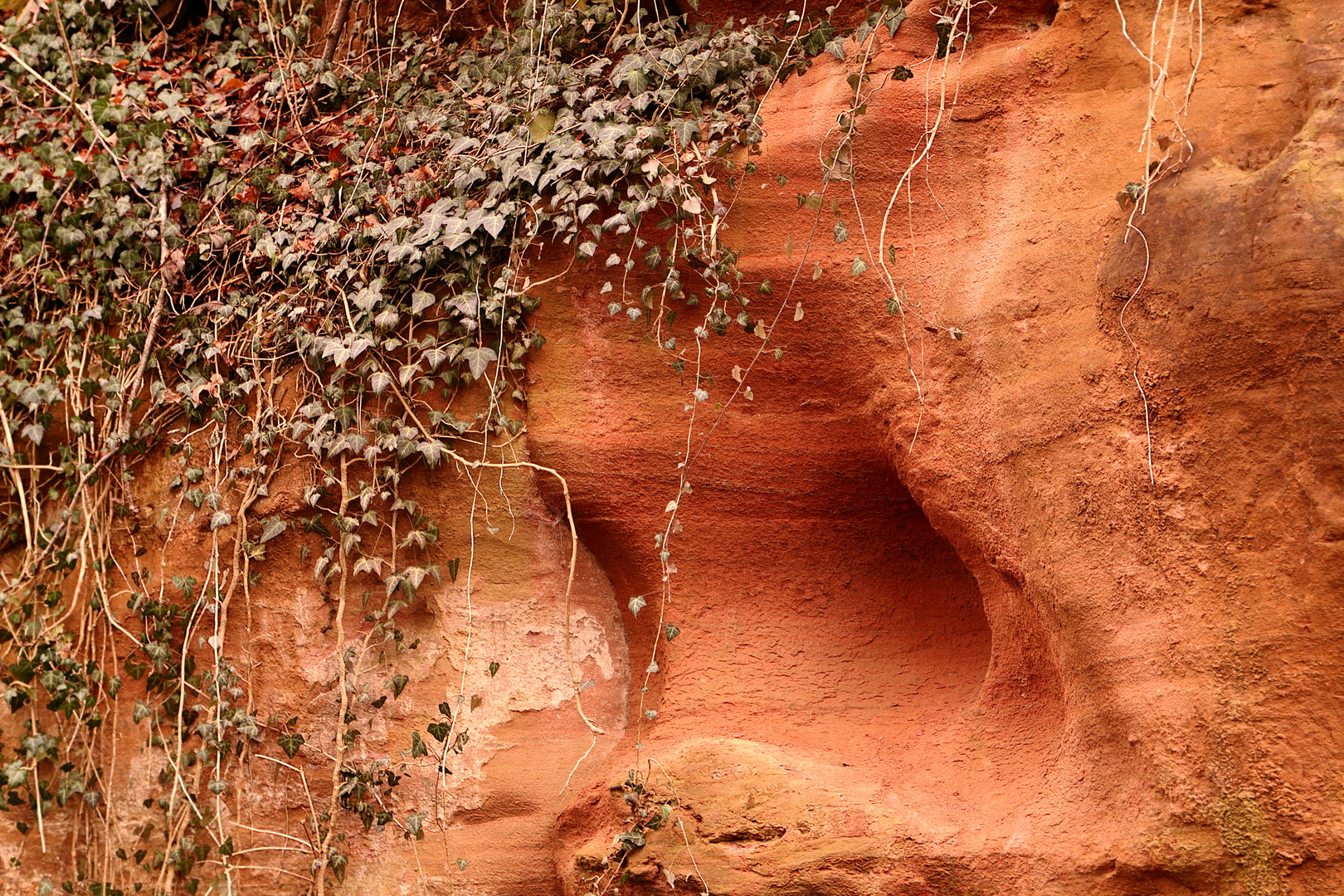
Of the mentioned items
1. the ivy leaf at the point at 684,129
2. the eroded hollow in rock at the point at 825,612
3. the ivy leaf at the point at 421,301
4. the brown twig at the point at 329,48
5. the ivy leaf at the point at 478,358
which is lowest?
the eroded hollow in rock at the point at 825,612

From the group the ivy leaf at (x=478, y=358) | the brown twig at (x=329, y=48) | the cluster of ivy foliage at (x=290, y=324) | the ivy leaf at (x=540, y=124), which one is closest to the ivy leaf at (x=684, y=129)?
the cluster of ivy foliage at (x=290, y=324)

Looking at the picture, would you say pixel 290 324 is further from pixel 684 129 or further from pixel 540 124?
pixel 684 129

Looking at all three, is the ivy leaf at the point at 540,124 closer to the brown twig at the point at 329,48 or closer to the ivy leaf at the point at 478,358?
the ivy leaf at the point at 478,358

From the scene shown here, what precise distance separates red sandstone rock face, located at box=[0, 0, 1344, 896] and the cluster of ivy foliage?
12 centimetres

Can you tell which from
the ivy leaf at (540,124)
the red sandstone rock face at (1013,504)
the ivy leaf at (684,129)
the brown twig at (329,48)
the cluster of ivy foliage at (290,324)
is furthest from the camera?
the brown twig at (329,48)

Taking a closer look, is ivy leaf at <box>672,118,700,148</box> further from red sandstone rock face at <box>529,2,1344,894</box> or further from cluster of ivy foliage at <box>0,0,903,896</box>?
red sandstone rock face at <box>529,2,1344,894</box>

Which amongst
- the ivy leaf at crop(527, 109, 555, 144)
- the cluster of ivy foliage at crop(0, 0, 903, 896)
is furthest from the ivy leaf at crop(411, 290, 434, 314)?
the ivy leaf at crop(527, 109, 555, 144)

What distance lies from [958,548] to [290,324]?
2288 mm

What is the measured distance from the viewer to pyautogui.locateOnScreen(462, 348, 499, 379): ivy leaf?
11.3ft

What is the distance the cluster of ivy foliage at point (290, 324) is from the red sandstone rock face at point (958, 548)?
0.40 ft

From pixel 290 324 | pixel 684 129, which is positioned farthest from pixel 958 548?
pixel 290 324

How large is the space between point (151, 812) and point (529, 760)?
1.33 m

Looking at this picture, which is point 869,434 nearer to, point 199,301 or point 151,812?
point 199,301

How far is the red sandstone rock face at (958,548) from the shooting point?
98.7 inches
